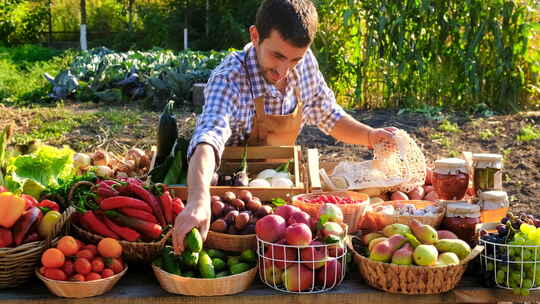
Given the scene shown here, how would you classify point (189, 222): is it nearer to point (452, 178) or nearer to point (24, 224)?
point (24, 224)

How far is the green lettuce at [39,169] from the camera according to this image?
3021mm

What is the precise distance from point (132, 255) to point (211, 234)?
30 cm

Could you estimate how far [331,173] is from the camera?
3529mm

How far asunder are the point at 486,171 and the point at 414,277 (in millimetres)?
885

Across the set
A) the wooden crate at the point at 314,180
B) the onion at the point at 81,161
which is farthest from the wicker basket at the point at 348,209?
the onion at the point at 81,161

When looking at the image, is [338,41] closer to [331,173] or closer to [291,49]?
[331,173]

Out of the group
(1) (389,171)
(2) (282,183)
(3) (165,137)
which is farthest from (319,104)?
(3) (165,137)

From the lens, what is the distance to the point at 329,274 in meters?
2.29

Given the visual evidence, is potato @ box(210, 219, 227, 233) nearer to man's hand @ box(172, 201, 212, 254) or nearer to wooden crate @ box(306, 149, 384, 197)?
man's hand @ box(172, 201, 212, 254)

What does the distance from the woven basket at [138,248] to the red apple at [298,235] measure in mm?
470

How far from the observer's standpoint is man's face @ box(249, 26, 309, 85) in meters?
2.69

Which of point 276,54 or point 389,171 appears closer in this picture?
point 276,54

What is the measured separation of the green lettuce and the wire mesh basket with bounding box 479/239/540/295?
193cm

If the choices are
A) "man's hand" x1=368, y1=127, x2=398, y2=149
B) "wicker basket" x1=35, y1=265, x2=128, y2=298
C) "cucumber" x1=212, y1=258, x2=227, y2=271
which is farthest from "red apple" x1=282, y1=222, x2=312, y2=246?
"man's hand" x1=368, y1=127, x2=398, y2=149
